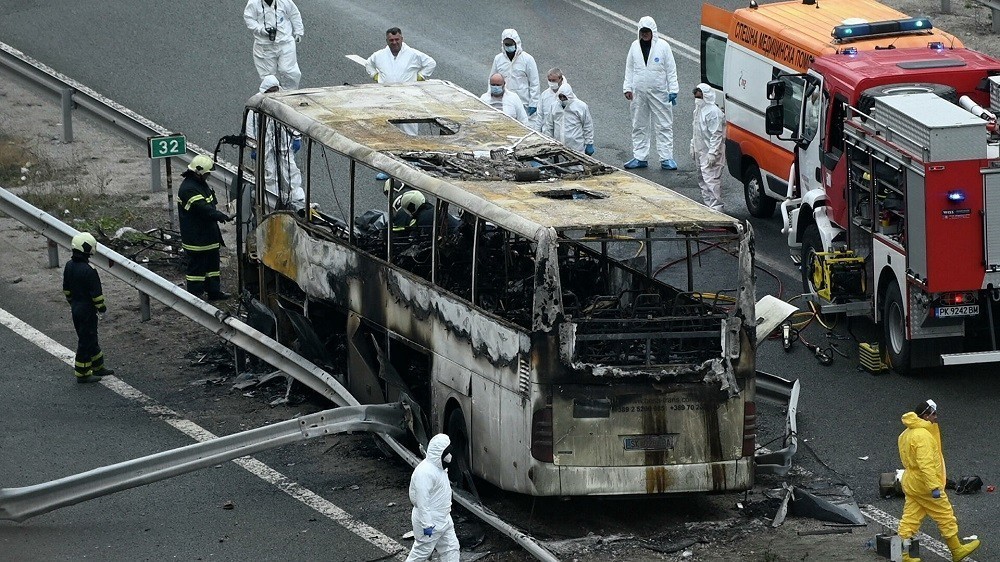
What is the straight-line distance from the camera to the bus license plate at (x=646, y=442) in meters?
12.7

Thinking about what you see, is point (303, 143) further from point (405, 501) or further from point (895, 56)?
point (895, 56)

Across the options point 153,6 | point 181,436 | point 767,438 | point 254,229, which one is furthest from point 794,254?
point 153,6

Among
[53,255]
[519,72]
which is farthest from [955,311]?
[53,255]

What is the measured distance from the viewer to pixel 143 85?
2519 cm

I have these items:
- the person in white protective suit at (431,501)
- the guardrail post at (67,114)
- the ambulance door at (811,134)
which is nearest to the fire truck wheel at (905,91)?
the ambulance door at (811,134)

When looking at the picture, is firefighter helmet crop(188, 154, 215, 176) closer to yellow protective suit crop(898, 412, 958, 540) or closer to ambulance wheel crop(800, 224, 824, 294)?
ambulance wheel crop(800, 224, 824, 294)

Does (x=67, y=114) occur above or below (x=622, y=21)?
below

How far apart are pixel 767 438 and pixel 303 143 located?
193 inches

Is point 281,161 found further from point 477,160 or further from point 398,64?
point 398,64

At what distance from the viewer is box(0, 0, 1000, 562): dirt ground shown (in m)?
12.9

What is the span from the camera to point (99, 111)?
858 inches

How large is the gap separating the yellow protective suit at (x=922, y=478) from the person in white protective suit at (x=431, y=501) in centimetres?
324

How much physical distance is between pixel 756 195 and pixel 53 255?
27.1 feet

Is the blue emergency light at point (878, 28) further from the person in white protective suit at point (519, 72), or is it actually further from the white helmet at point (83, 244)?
the white helmet at point (83, 244)
